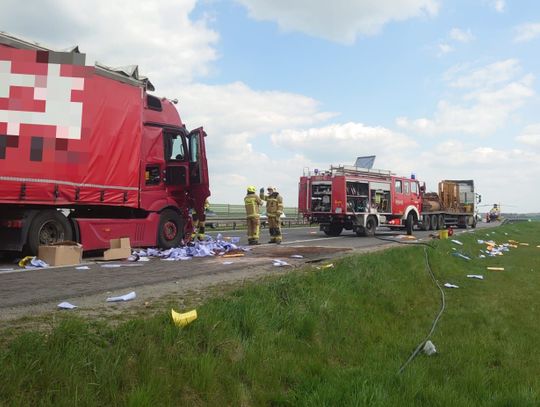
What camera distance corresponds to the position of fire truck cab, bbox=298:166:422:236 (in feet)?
63.6

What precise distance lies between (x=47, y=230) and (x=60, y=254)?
1.04 meters

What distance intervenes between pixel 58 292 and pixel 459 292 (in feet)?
21.8

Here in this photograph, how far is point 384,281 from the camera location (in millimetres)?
8094

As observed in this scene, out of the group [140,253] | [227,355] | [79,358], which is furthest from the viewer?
[140,253]

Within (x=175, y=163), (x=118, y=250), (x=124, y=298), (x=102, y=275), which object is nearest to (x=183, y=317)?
(x=124, y=298)

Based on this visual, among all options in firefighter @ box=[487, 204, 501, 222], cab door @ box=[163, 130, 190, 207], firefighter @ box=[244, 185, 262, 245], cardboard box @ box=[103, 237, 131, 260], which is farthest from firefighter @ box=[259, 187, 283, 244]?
firefighter @ box=[487, 204, 501, 222]

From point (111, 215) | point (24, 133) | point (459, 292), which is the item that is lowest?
point (459, 292)

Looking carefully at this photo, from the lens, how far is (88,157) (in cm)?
960

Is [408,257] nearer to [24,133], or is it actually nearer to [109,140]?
[109,140]

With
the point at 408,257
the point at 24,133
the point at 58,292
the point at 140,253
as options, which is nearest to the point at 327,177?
the point at 408,257

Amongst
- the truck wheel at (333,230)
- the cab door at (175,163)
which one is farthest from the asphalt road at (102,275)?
the truck wheel at (333,230)

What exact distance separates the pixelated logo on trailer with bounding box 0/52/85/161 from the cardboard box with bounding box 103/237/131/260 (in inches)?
82.0

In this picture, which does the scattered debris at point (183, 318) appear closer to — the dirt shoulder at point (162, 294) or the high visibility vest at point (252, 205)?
the dirt shoulder at point (162, 294)

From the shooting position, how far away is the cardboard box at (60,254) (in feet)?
27.6
